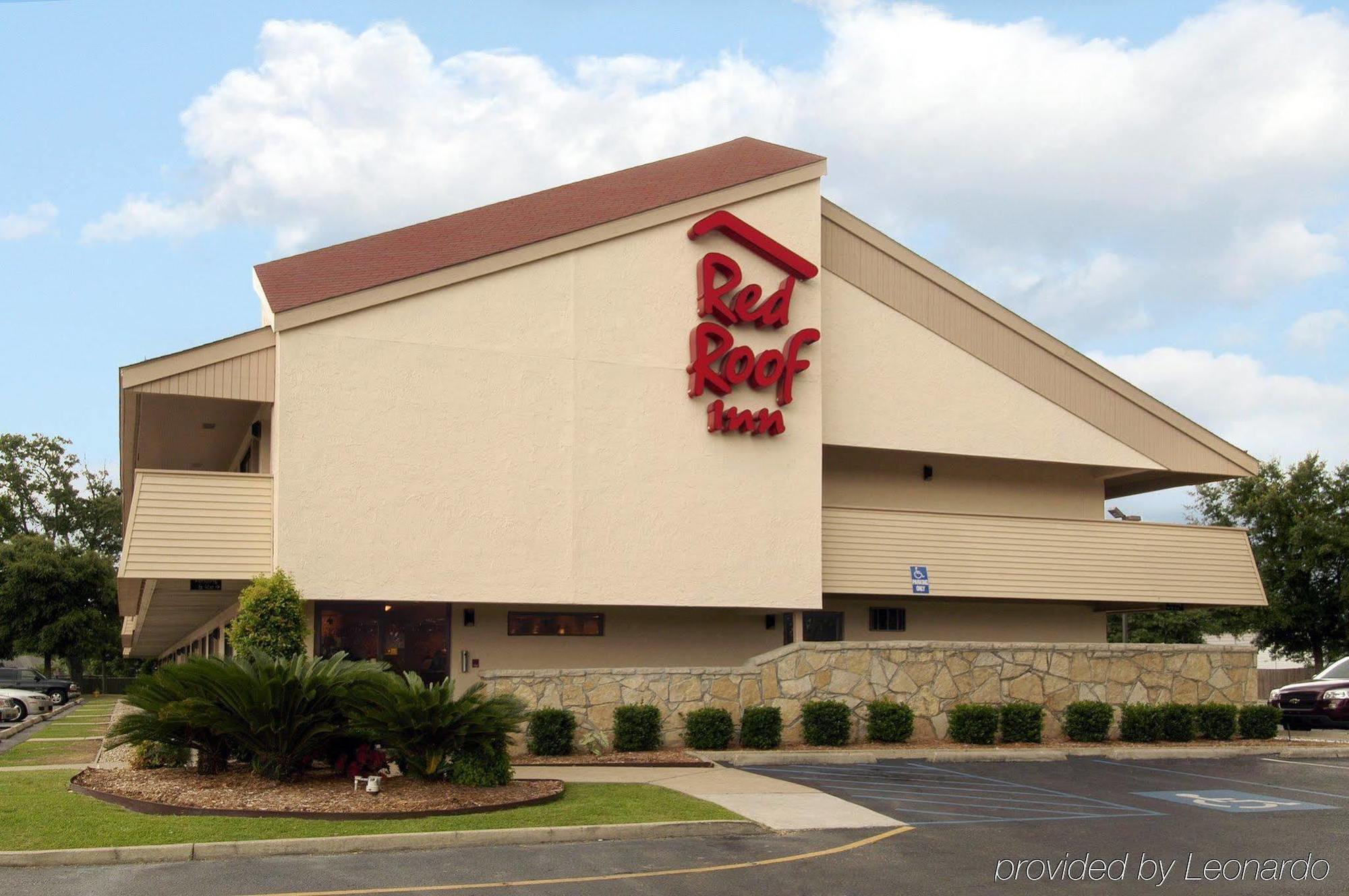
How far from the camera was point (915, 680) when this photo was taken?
23.5 meters

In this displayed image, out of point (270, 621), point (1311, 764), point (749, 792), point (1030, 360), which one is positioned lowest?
point (1311, 764)

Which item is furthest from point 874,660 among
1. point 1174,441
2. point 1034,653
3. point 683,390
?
point 1174,441

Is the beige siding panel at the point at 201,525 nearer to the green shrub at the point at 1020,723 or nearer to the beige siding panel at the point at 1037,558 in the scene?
the beige siding panel at the point at 1037,558

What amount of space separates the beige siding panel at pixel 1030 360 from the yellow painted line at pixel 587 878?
16.3 meters

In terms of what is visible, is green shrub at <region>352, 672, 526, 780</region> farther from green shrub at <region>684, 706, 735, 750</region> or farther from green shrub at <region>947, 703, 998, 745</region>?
green shrub at <region>947, 703, 998, 745</region>

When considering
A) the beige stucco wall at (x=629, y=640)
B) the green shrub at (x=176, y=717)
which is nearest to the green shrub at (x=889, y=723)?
the beige stucco wall at (x=629, y=640)

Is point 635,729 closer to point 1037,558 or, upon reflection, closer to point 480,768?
point 480,768

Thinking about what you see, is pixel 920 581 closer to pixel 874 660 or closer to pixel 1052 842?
pixel 874 660

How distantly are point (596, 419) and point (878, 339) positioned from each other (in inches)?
282

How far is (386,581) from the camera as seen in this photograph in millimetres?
21781

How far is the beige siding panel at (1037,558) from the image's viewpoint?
2656cm

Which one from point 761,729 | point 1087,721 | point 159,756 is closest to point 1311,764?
point 1087,721

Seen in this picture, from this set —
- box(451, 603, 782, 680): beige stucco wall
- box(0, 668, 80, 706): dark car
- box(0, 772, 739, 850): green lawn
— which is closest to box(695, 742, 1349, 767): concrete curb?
box(451, 603, 782, 680): beige stucco wall

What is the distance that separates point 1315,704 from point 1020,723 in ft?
35.2
